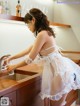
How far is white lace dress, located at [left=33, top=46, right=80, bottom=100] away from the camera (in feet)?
5.77

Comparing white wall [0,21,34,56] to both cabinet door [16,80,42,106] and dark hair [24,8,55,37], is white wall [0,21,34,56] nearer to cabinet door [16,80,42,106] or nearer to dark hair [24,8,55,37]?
dark hair [24,8,55,37]

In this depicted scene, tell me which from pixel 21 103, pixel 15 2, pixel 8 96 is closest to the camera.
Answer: pixel 8 96

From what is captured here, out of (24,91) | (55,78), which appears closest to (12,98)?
(24,91)

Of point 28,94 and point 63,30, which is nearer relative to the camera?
point 28,94

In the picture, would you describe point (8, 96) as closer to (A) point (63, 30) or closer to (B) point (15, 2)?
(B) point (15, 2)

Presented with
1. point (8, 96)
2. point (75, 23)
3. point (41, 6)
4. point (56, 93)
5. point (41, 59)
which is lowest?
point (56, 93)

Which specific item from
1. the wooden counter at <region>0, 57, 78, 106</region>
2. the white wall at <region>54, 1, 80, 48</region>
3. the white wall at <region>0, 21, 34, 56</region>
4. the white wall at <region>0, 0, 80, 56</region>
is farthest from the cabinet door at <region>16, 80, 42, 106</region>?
the white wall at <region>54, 1, 80, 48</region>

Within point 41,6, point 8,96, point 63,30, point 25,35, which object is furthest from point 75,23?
point 8,96

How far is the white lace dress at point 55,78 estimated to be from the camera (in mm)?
1759

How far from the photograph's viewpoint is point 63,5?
368 centimetres

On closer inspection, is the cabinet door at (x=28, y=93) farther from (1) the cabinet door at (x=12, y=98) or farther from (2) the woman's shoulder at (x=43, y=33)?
(2) the woman's shoulder at (x=43, y=33)

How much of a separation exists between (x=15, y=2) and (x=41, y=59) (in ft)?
3.33

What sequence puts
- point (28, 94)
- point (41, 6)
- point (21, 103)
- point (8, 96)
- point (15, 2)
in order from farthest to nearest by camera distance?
point (41, 6)
point (15, 2)
point (28, 94)
point (21, 103)
point (8, 96)

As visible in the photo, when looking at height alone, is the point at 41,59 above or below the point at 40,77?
above
